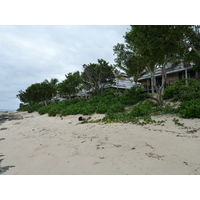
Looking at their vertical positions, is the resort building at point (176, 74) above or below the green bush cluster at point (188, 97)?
above

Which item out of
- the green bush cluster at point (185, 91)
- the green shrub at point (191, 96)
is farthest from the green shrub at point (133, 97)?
the green shrub at point (191, 96)

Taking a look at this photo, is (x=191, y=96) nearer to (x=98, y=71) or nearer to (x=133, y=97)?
(x=133, y=97)

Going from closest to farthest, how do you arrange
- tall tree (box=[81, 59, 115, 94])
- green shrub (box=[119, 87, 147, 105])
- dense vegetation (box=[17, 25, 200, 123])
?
dense vegetation (box=[17, 25, 200, 123]) → green shrub (box=[119, 87, 147, 105]) → tall tree (box=[81, 59, 115, 94])

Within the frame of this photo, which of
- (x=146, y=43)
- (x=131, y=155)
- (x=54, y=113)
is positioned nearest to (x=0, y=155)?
(x=131, y=155)

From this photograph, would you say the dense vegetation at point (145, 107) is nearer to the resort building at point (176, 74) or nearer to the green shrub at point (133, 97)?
the green shrub at point (133, 97)

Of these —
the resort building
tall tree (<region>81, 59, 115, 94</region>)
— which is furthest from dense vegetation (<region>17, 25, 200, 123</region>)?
the resort building

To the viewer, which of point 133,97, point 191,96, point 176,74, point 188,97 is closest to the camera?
point 191,96

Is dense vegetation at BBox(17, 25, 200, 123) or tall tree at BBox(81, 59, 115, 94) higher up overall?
tall tree at BBox(81, 59, 115, 94)

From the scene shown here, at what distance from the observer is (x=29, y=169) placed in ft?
8.16

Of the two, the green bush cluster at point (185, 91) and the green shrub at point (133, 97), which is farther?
the green shrub at point (133, 97)

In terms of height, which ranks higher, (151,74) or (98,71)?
(98,71)

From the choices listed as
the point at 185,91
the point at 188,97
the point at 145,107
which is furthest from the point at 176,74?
the point at 145,107

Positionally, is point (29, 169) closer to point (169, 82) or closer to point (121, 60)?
point (121, 60)

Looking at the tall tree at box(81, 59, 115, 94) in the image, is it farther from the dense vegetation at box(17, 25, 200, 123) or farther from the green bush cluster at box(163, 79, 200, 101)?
the green bush cluster at box(163, 79, 200, 101)
